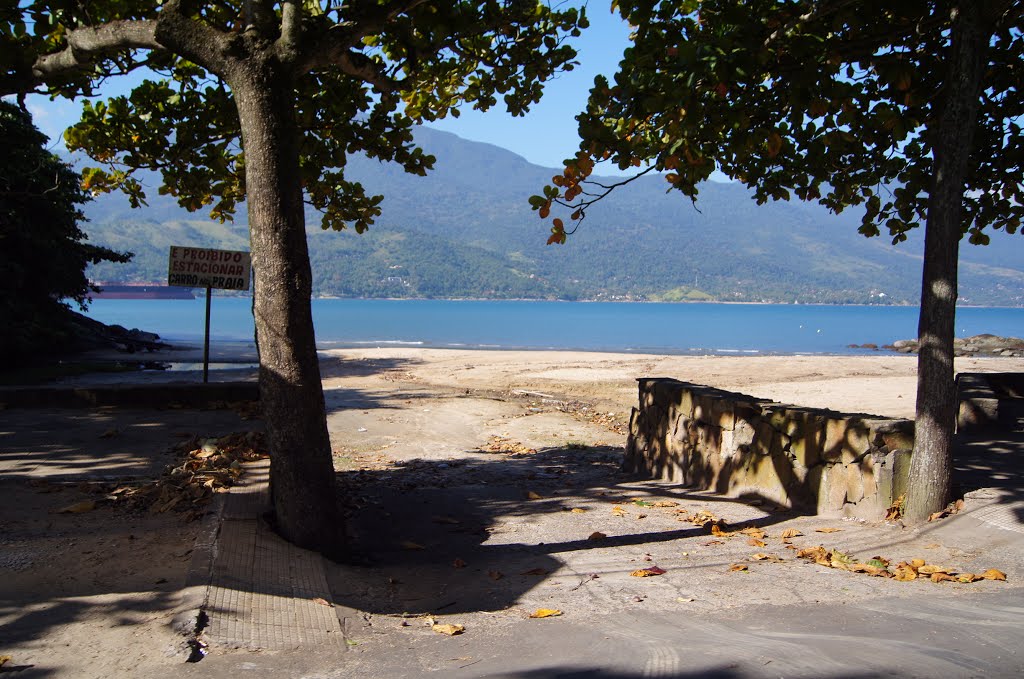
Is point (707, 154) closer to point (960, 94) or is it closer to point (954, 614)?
point (960, 94)

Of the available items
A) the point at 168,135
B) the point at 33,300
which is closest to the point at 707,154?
the point at 168,135

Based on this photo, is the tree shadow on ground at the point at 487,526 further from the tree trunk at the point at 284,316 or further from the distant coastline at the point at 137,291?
the distant coastline at the point at 137,291

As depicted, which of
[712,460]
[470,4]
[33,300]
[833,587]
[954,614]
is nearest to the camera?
[954,614]

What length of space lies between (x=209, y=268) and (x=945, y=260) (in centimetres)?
860

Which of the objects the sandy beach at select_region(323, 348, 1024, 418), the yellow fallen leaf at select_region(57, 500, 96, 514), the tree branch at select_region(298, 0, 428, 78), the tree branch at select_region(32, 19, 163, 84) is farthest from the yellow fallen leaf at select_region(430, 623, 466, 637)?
the sandy beach at select_region(323, 348, 1024, 418)

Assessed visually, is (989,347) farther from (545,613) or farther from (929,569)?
(545,613)

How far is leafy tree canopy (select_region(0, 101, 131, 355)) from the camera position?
1708cm

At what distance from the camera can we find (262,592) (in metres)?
4.17

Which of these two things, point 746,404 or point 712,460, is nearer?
point 746,404

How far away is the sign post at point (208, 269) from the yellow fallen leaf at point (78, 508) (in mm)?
4951

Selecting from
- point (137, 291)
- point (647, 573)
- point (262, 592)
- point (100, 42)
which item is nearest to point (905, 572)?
point (647, 573)

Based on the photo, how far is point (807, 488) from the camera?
677 cm

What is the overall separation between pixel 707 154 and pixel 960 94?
6.57 ft

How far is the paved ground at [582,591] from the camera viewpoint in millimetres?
3576
